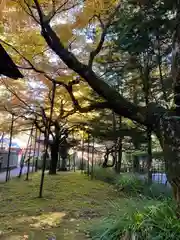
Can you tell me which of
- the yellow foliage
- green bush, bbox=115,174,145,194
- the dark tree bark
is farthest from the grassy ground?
the yellow foliage

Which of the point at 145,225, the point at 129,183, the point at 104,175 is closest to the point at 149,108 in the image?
the point at 145,225

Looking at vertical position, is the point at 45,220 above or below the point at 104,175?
below

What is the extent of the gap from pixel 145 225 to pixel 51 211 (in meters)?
2.77

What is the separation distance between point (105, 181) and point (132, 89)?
381cm

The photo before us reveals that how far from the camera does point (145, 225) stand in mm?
3500

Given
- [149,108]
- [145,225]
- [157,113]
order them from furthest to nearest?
[149,108]
[157,113]
[145,225]

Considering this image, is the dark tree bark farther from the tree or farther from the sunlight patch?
the sunlight patch

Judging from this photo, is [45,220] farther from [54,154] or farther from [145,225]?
[54,154]

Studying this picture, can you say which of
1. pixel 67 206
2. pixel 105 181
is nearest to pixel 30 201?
pixel 67 206

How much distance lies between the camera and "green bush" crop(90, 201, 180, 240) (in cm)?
337

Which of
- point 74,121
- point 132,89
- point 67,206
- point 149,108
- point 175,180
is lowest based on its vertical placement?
point 67,206

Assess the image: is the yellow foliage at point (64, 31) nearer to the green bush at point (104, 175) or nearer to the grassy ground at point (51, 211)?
the grassy ground at point (51, 211)

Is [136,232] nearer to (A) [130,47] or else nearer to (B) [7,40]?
(A) [130,47]

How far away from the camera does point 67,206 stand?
6402mm
